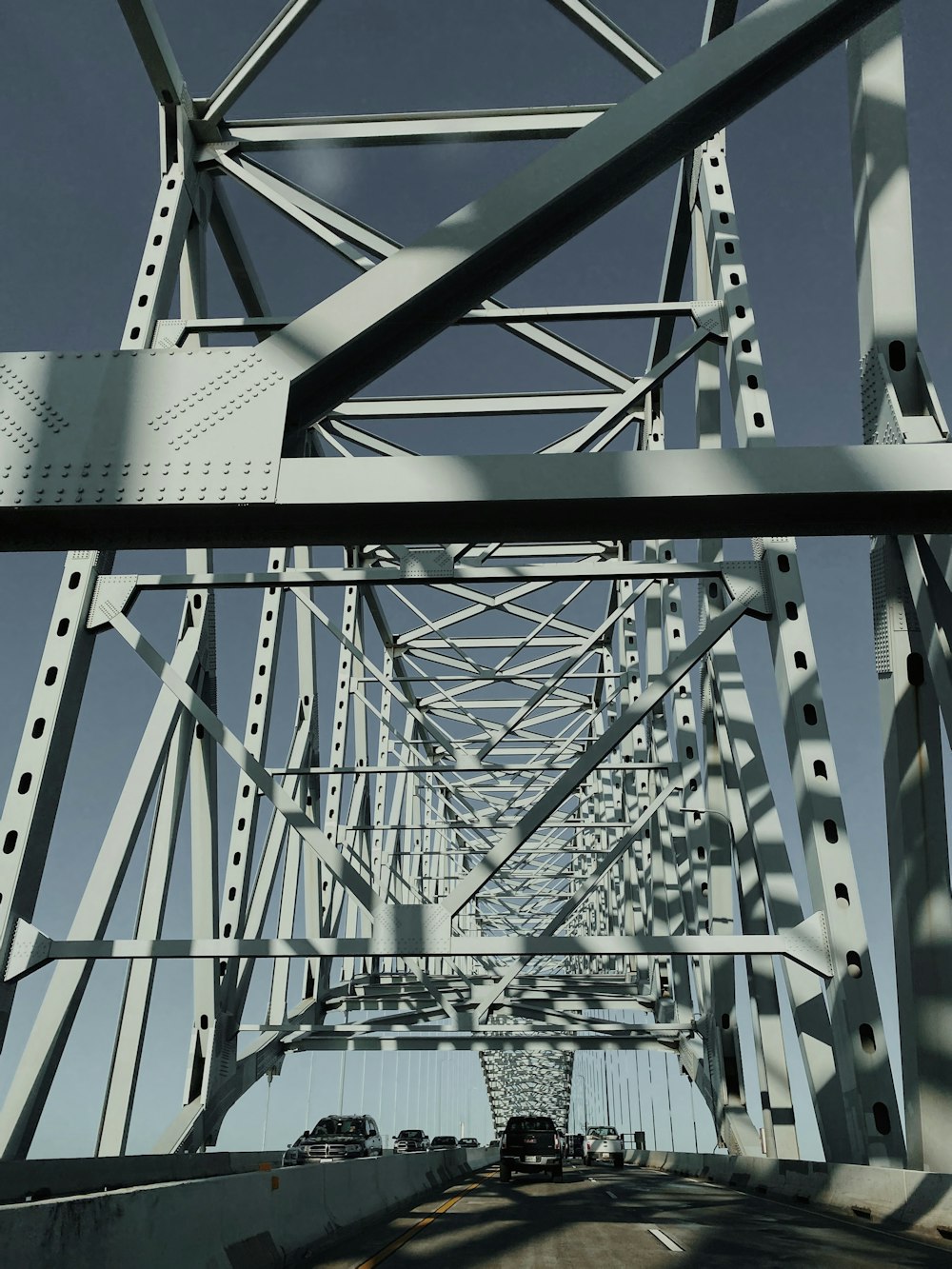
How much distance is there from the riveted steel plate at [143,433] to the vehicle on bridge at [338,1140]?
20956 mm

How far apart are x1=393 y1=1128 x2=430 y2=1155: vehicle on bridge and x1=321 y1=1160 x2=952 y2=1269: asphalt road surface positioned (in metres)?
29.8

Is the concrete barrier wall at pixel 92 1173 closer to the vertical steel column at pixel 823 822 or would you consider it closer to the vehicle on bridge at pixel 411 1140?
the vertical steel column at pixel 823 822

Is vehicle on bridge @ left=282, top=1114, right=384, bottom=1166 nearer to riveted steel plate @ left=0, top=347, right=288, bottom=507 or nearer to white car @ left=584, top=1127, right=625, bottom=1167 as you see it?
white car @ left=584, top=1127, right=625, bottom=1167

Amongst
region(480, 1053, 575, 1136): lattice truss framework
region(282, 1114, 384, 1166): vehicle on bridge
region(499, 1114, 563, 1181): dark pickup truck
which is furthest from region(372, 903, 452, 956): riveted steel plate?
region(480, 1053, 575, 1136): lattice truss framework

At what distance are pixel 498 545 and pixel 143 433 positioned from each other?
36.0ft

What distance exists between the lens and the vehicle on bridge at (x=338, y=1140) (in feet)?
79.0

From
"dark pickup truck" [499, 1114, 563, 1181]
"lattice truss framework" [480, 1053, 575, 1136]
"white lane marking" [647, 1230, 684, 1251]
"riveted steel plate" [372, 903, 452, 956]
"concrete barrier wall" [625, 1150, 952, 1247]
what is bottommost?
"white lane marking" [647, 1230, 684, 1251]

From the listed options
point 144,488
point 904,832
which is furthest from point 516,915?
point 144,488

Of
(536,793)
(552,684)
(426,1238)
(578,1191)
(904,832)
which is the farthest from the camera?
(536,793)

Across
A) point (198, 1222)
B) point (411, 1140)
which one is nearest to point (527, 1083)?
point (411, 1140)

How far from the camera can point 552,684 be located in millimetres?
21500

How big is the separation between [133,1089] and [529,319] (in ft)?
33.6

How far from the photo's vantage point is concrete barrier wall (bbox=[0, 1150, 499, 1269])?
4.49 meters

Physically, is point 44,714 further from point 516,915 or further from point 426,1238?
point 516,915
